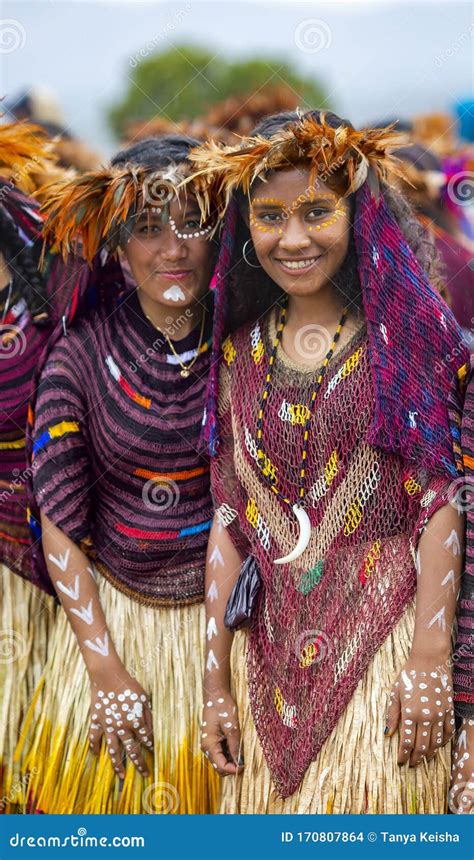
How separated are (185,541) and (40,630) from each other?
573mm

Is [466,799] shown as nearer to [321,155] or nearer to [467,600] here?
[467,600]

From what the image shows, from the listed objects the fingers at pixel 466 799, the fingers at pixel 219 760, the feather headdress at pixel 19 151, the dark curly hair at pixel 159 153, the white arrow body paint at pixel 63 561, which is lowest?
the fingers at pixel 466 799

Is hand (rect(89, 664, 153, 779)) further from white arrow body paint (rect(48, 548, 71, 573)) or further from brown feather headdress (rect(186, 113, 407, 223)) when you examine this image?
brown feather headdress (rect(186, 113, 407, 223))

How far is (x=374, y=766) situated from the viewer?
7.89 ft

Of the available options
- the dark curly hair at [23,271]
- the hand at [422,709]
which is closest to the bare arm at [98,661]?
the dark curly hair at [23,271]

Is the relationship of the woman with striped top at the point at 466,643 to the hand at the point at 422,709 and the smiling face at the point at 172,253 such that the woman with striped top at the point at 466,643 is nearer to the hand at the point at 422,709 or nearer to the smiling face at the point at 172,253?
the hand at the point at 422,709

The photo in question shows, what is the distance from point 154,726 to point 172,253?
1161mm

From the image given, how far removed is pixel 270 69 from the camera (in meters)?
A: 16.8

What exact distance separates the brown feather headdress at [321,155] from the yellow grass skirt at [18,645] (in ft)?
4.08

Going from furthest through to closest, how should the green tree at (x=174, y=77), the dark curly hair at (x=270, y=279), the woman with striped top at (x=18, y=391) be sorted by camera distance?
the green tree at (x=174, y=77), the woman with striped top at (x=18, y=391), the dark curly hair at (x=270, y=279)

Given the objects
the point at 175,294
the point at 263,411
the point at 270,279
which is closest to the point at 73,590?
→ the point at 263,411

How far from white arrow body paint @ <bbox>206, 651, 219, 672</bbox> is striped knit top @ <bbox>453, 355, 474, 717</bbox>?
59cm

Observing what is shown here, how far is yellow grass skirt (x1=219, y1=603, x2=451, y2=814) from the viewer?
2.39m

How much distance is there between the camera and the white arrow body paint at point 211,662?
2.65 m
